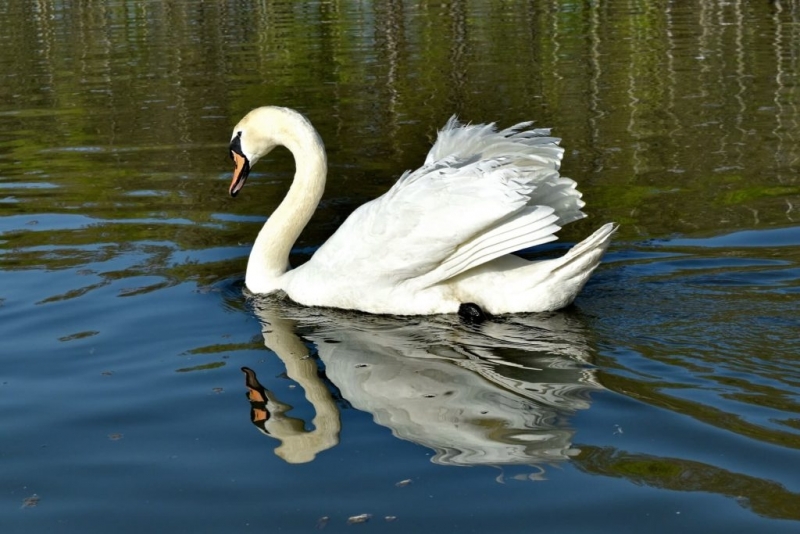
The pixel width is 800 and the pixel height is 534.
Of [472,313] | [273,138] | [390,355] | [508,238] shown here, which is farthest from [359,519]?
[273,138]

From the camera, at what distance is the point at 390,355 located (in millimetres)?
7855

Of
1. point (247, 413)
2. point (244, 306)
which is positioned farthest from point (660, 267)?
point (247, 413)

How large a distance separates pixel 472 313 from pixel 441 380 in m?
1.17

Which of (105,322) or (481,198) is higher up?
(481,198)

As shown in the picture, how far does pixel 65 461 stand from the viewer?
6.38m

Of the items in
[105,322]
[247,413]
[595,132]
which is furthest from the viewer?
[595,132]

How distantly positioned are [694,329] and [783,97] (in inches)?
449

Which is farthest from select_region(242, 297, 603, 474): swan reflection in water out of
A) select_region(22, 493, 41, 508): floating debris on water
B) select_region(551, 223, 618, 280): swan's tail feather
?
select_region(22, 493, 41, 508): floating debris on water

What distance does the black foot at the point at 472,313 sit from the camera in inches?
329

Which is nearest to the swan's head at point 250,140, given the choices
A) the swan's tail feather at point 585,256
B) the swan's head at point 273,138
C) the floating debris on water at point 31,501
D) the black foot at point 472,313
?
the swan's head at point 273,138

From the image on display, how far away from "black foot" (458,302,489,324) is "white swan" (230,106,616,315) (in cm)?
5

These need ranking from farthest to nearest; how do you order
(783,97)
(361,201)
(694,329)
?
1. (783,97)
2. (361,201)
3. (694,329)

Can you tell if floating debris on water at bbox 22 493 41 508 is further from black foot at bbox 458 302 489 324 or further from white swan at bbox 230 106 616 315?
black foot at bbox 458 302 489 324

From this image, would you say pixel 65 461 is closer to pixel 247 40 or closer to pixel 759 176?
pixel 759 176
